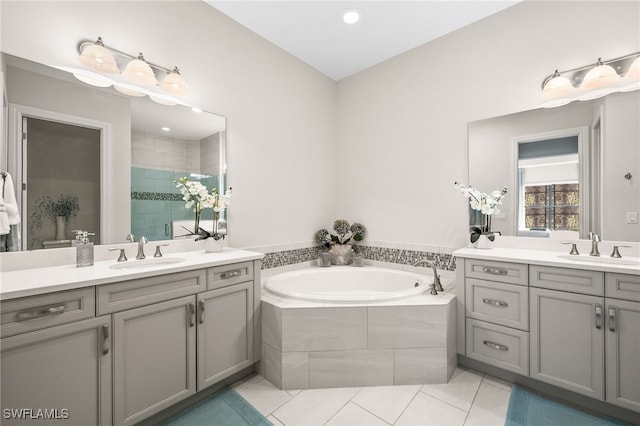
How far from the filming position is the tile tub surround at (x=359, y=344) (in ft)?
6.16

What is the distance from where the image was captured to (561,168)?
210cm

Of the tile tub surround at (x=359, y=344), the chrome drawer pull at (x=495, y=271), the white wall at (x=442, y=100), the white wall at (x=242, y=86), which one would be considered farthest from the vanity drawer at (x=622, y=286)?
the white wall at (x=242, y=86)

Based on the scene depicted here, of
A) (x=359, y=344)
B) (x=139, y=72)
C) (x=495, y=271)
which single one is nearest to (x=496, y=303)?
(x=495, y=271)

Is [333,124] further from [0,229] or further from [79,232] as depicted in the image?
[0,229]

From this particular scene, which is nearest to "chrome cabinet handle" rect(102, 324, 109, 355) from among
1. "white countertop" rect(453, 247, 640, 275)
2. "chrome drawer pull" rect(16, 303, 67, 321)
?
"chrome drawer pull" rect(16, 303, 67, 321)

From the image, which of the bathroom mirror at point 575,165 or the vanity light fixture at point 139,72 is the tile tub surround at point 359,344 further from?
the vanity light fixture at point 139,72

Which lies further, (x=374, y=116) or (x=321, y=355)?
(x=374, y=116)

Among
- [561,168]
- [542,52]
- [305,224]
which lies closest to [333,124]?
[305,224]

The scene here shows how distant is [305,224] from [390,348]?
60.2 inches

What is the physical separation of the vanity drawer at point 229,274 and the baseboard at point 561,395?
174cm

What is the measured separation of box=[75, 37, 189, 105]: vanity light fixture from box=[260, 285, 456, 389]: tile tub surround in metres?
1.73

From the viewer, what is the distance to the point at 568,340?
5.55 ft

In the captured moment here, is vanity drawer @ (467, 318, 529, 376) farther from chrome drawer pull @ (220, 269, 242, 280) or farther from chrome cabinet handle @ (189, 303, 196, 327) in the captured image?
chrome cabinet handle @ (189, 303, 196, 327)

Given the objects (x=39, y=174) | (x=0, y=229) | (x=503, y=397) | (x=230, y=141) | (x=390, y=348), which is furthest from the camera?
(x=230, y=141)
